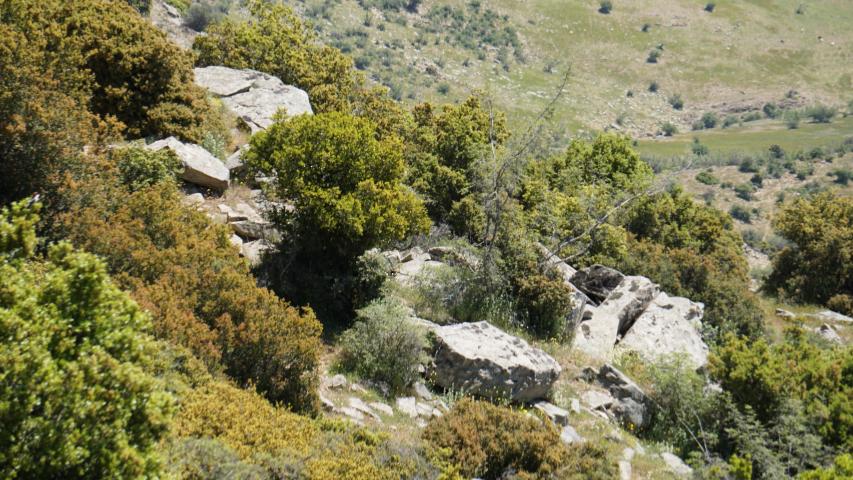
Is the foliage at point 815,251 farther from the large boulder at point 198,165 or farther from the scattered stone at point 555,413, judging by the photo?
the large boulder at point 198,165

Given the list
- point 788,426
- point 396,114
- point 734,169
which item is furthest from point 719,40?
point 788,426

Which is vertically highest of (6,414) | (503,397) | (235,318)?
(6,414)

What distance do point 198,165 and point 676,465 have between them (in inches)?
422

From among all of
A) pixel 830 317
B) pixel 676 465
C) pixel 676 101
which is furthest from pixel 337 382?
pixel 676 101

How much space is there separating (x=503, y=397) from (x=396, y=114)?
15051 millimetres

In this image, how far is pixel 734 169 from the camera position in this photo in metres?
93.1

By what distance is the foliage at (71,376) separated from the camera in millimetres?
4465

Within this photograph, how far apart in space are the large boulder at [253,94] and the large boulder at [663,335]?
1040 centimetres

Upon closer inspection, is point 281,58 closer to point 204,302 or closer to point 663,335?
point 663,335

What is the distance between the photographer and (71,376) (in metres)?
4.67

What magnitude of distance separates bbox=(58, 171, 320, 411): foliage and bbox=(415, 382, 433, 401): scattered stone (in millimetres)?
2000

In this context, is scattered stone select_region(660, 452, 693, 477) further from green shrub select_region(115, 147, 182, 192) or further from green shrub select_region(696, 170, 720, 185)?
green shrub select_region(696, 170, 720, 185)

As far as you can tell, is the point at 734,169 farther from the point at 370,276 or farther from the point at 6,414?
the point at 6,414

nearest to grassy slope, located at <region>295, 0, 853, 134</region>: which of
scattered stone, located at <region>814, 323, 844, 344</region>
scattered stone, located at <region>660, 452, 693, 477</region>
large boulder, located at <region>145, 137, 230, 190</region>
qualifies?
scattered stone, located at <region>814, 323, 844, 344</region>
